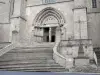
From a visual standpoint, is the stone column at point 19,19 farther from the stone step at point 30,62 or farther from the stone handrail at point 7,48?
the stone step at point 30,62

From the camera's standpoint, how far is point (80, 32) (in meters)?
15.6

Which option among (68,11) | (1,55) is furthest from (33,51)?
(68,11)

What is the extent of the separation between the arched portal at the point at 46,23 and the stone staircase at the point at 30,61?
5.99m

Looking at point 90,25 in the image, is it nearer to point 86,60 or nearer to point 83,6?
point 83,6

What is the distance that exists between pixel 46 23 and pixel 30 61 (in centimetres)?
948

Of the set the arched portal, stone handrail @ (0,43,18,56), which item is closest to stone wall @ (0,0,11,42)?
the arched portal

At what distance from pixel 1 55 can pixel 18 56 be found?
1.83m

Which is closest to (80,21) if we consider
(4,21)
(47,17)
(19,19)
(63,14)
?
(63,14)

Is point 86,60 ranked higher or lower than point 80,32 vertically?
lower

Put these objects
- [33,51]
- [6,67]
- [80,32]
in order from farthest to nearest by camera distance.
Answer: [80,32], [33,51], [6,67]

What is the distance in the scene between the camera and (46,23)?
19.4 metres

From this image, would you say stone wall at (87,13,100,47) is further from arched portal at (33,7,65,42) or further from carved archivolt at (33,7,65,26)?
carved archivolt at (33,7,65,26)

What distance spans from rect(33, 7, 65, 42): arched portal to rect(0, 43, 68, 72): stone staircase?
5989mm

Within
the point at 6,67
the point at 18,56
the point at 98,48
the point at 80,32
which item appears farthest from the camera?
the point at 98,48
